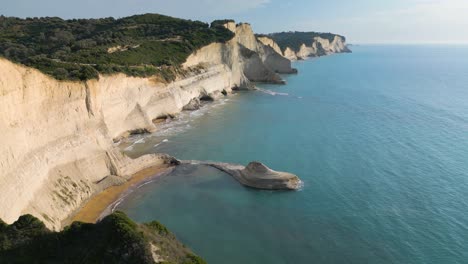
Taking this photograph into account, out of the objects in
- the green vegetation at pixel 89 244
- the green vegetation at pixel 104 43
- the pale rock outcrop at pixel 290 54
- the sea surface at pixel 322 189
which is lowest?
the sea surface at pixel 322 189

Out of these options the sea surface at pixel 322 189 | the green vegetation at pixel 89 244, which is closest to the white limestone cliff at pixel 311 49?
the sea surface at pixel 322 189

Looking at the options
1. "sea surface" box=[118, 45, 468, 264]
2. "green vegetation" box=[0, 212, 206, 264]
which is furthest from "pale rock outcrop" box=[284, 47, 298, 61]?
"green vegetation" box=[0, 212, 206, 264]

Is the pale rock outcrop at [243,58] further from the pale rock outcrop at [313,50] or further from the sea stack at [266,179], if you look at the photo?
the sea stack at [266,179]

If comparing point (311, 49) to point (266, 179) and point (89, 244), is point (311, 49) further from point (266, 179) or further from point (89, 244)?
point (89, 244)

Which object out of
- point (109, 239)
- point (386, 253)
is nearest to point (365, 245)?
point (386, 253)

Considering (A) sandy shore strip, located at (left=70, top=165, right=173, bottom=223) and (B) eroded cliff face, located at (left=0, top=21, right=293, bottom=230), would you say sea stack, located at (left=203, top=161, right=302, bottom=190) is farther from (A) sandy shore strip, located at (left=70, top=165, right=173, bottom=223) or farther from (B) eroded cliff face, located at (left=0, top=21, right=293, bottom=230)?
(B) eroded cliff face, located at (left=0, top=21, right=293, bottom=230)

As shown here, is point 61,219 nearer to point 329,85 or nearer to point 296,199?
point 296,199

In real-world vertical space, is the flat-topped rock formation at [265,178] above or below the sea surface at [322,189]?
above
